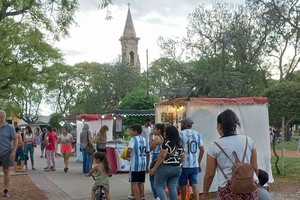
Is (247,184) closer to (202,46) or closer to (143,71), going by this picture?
(202,46)

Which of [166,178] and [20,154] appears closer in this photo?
[166,178]

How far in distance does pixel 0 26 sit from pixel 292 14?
16.1 meters

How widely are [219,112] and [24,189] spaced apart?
5504mm

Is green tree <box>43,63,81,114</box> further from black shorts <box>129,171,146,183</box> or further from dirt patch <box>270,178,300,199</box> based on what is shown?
black shorts <box>129,171,146,183</box>

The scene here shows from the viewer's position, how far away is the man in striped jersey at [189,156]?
8.93 metres

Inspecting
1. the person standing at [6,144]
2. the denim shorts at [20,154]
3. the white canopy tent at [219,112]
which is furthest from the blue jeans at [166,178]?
the denim shorts at [20,154]

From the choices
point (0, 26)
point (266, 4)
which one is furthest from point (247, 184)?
point (266, 4)

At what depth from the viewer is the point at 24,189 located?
12.5 m

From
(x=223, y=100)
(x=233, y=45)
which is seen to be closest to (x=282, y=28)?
(x=233, y=45)

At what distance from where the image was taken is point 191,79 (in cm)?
3700

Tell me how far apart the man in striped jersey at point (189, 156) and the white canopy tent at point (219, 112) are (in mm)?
1336

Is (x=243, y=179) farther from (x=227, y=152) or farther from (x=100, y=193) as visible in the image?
(x=100, y=193)

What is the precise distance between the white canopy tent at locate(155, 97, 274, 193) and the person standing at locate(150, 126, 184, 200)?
2.33m

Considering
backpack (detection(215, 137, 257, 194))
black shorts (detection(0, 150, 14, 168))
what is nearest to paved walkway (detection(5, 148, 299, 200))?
black shorts (detection(0, 150, 14, 168))
